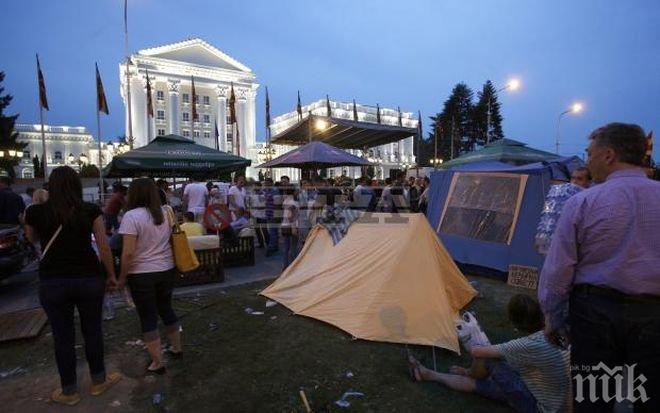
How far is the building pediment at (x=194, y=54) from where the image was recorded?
61.0 m

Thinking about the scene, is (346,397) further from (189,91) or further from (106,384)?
(189,91)

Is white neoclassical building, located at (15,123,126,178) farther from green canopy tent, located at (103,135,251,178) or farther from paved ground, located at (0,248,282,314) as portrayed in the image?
paved ground, located at (0,248,282,314)

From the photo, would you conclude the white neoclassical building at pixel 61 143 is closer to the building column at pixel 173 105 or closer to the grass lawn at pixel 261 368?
the building column at pixel 173 105

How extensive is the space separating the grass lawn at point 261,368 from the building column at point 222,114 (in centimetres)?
6304

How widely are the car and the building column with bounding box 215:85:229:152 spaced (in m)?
60.1

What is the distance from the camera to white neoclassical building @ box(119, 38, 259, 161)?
60312mm

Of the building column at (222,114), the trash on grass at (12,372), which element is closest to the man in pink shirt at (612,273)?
the trash on grass at (12,372)

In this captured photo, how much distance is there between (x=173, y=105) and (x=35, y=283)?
61.2 m

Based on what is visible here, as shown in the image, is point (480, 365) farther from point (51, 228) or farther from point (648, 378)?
point (51, 228)

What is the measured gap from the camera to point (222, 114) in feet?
218

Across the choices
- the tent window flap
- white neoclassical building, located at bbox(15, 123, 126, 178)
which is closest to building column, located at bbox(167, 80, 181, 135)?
white neoclassical building, located at bbox(15, 123, 126, 178)

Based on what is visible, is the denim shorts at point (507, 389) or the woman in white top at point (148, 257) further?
the woman in white top at point (148, 257)

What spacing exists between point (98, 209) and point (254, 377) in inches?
81.0

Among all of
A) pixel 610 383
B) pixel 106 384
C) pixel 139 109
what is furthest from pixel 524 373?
pixel 139 109
